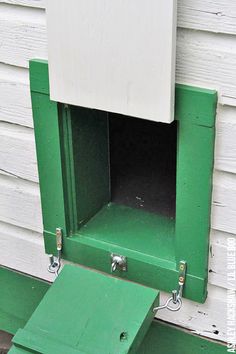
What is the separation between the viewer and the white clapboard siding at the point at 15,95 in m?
2.04

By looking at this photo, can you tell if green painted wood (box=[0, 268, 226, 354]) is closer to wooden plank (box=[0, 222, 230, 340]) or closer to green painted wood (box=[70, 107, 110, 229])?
wooden plank (box=[0, 222, 230, 340])

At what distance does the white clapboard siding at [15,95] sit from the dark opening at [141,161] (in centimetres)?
56

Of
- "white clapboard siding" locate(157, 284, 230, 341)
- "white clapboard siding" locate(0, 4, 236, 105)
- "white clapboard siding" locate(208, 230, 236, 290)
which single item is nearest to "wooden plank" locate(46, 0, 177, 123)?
"white clapboard siding" locate(0, 4, 236, 105)

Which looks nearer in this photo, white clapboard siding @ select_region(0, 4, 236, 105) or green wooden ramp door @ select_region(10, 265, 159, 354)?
white clapboard siding @ select_region(0, 4, 236, 105)

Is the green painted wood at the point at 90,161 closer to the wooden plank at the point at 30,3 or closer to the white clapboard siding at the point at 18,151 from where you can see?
the white clapboard siding at the point at 18,151

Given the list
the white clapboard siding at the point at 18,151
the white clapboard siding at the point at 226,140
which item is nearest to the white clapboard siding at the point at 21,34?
the white clapboard siding at the point at 18,151

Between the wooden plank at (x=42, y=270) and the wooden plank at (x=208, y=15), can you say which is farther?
the wooden plank at (x=42, y=270)

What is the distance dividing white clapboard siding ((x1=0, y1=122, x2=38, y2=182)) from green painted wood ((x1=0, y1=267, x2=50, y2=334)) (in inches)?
18.4

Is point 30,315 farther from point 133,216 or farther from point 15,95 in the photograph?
point 15,95

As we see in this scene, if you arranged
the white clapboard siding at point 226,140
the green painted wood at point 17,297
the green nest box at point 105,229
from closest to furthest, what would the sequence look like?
the white clapboard siding at point 226,140
the green nest box at point 105,229
the green painted wood at point 17,297

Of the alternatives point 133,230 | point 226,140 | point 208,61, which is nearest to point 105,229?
point 133,230

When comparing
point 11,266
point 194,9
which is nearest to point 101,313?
point 11,266

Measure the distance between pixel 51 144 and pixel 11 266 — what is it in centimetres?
66

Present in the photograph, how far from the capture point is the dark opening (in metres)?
2.50
